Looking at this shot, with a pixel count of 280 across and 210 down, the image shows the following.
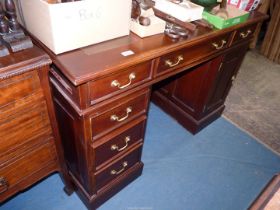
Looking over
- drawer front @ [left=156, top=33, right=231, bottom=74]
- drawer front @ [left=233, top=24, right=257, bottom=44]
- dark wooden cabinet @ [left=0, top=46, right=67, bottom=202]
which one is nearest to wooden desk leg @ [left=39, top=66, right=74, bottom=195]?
dark wooden cabinet @ [left=0, top=46, right=67, bottom=202]

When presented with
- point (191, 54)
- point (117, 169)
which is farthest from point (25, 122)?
point (191, 54)

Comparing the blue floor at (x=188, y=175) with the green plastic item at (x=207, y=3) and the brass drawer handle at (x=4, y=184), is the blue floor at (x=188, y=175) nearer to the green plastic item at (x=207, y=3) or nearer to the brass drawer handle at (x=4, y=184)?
the brass drawer handle at (x=4, y=184)

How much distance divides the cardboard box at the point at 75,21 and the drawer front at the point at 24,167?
1.58 feet

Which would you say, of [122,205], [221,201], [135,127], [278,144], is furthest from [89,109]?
[278,144]

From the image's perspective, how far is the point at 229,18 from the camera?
1.33 metres

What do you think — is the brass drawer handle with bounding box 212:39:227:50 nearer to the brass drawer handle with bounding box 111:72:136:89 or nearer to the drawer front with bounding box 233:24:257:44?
the drawer front with bounding box 233:24:257:44

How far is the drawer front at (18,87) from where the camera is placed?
0.85 m

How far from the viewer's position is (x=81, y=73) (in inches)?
34.0

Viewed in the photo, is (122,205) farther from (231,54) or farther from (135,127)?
(231,54)

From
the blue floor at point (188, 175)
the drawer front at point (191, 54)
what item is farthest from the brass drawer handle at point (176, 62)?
the blue floor at point (188, 175)

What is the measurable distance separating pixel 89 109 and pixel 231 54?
1.14 m

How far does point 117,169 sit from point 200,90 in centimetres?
82

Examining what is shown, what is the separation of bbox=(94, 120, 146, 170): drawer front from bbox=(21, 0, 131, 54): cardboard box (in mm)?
Result: 455

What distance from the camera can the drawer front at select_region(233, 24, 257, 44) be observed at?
1.56m
